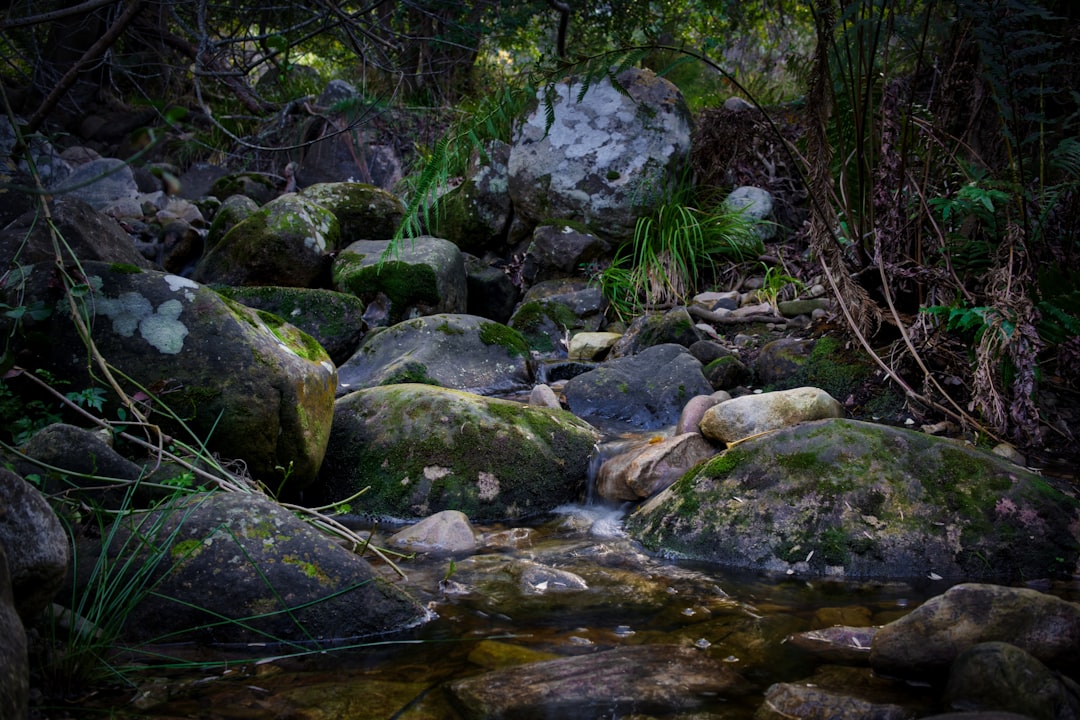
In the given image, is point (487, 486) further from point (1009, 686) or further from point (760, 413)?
point (1009, 686)

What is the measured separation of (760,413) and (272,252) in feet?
16.8

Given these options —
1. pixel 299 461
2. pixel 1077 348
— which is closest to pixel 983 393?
pixel 1077 348

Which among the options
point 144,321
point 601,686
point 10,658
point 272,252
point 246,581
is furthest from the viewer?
point 272,252

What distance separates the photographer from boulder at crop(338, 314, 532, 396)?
580 cm

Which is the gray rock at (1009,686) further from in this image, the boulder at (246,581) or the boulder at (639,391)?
the boulder at (639,391)

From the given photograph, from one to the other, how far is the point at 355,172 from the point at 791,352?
7992 millimetres

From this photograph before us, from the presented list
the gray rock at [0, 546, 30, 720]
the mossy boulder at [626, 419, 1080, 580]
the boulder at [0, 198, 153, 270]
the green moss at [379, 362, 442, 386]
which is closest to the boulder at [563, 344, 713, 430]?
the green moss at [379, 362, 442, 386]

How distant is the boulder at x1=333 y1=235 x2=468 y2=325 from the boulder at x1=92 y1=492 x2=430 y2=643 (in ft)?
16.1

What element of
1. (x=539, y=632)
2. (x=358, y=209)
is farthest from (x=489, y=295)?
(x=539, y=632)

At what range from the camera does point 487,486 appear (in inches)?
158

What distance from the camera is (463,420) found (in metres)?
4.21

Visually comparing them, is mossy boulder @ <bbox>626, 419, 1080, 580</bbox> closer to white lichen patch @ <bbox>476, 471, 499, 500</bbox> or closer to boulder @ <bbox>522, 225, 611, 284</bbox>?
white lichen patch @ <bbox>476, 471, 499, 500</bbox>

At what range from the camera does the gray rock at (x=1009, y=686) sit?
1.77 metres

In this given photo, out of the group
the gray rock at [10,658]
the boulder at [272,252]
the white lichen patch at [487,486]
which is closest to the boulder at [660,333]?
the white lichen patch at [487,486]
